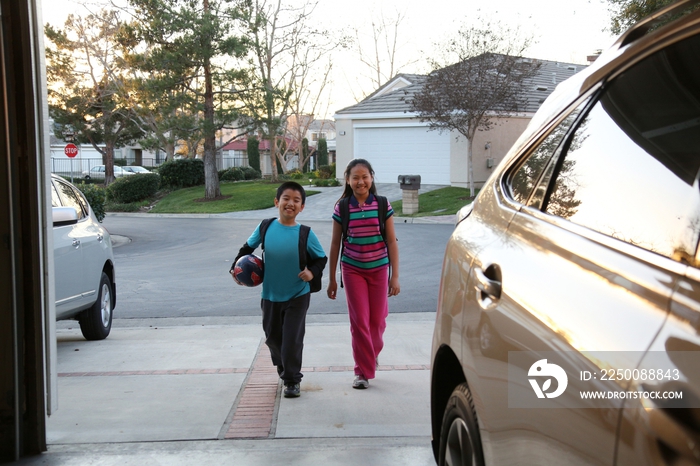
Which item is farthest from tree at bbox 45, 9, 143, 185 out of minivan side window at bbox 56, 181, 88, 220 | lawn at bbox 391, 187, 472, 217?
minivan side window at bbox 56, 181, 88, 220

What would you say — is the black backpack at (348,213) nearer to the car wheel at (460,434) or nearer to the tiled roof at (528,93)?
the car wheel at (460,434)

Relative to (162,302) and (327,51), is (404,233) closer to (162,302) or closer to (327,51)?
(162,302)

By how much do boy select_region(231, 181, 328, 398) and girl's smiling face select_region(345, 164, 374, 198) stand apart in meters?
0.39

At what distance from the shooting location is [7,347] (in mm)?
4004

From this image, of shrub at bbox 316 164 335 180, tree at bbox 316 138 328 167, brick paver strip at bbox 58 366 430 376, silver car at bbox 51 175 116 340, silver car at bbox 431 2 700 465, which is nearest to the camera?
silver car at bbox 431 2 700 465

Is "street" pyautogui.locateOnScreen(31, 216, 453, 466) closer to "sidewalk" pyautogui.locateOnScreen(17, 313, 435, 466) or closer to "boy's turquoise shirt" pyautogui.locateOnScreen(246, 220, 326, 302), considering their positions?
"sidewalk" pyautogui.locateOnScreen(17, 313, 435, 466)

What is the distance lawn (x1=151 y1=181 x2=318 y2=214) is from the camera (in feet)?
96.0

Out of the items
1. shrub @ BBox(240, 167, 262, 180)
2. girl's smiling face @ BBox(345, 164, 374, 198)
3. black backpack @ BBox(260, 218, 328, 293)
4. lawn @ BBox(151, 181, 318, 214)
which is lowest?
lawn @ BBox(151, 181, 318, 214)

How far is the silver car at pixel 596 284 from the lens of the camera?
1358mm

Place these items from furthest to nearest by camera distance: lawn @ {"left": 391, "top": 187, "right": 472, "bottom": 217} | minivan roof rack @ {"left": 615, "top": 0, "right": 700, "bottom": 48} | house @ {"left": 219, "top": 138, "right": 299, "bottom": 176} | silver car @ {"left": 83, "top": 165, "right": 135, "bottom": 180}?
house @ {"left": 219, "top": 138, "right": 299, "bottom": 176} < silver car @ {"left": 83, "top": 165, "right": 135, "bottom": 180} < lawn @ {"left": 391, "top": 187, "right": 472, "bottom": 217} < minivan roof rack @ {"left": 615, "top": 0, "right": 700, "bottom": 48}

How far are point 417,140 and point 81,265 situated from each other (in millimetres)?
24504

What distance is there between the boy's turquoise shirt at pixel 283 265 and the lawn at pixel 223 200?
877 inches

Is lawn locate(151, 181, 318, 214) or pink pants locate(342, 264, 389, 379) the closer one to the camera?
pink pants locate(342, 264, 389, 379)

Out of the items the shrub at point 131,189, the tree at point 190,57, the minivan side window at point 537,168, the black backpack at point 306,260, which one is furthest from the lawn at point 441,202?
the minivan side window at point 537,168
